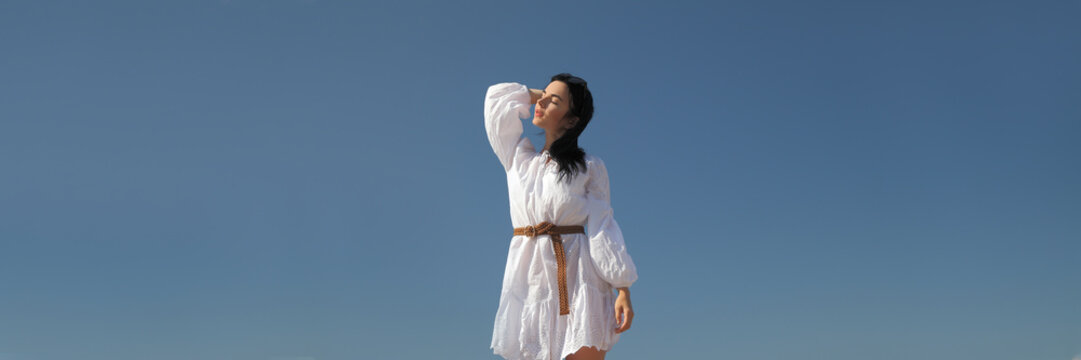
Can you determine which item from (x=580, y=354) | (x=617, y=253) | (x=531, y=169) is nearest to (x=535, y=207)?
(x=531, y=169)

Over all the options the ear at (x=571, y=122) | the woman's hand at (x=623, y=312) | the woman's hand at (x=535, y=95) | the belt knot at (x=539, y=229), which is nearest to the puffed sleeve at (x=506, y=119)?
the woman's hand at (x=535, y=95)

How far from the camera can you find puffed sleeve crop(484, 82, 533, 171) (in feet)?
11.7

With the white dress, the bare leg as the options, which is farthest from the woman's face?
the bare leg

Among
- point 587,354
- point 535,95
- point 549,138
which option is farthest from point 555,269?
point 535,95

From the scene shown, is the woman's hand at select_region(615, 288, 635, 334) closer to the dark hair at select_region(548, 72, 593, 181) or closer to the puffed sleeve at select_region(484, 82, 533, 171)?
the dark hair at select_region(548, 72, 593, 181)

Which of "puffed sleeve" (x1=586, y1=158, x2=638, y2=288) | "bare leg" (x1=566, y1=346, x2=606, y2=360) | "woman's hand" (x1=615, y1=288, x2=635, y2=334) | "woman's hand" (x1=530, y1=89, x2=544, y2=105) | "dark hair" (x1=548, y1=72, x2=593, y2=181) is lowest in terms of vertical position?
"bare leg" (x1=566, y1=346, x2=606, y2=360)

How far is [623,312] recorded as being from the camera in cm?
336

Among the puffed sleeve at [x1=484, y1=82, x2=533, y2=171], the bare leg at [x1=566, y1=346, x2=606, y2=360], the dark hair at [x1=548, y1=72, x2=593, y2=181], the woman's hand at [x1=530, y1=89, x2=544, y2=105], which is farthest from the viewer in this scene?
the woman's hand at [x1=530, y1=89, x2=544, y2=105]

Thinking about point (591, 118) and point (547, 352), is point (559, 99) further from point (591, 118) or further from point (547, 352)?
point (547, 352)

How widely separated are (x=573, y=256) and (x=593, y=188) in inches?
11.4

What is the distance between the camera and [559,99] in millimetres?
3615

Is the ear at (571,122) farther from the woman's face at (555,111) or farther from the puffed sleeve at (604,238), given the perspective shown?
the puffed sleeve at (604,238)

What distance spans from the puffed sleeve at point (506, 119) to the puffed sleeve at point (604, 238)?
309 mm

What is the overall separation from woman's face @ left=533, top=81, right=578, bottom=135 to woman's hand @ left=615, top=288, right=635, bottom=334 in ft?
2.38
